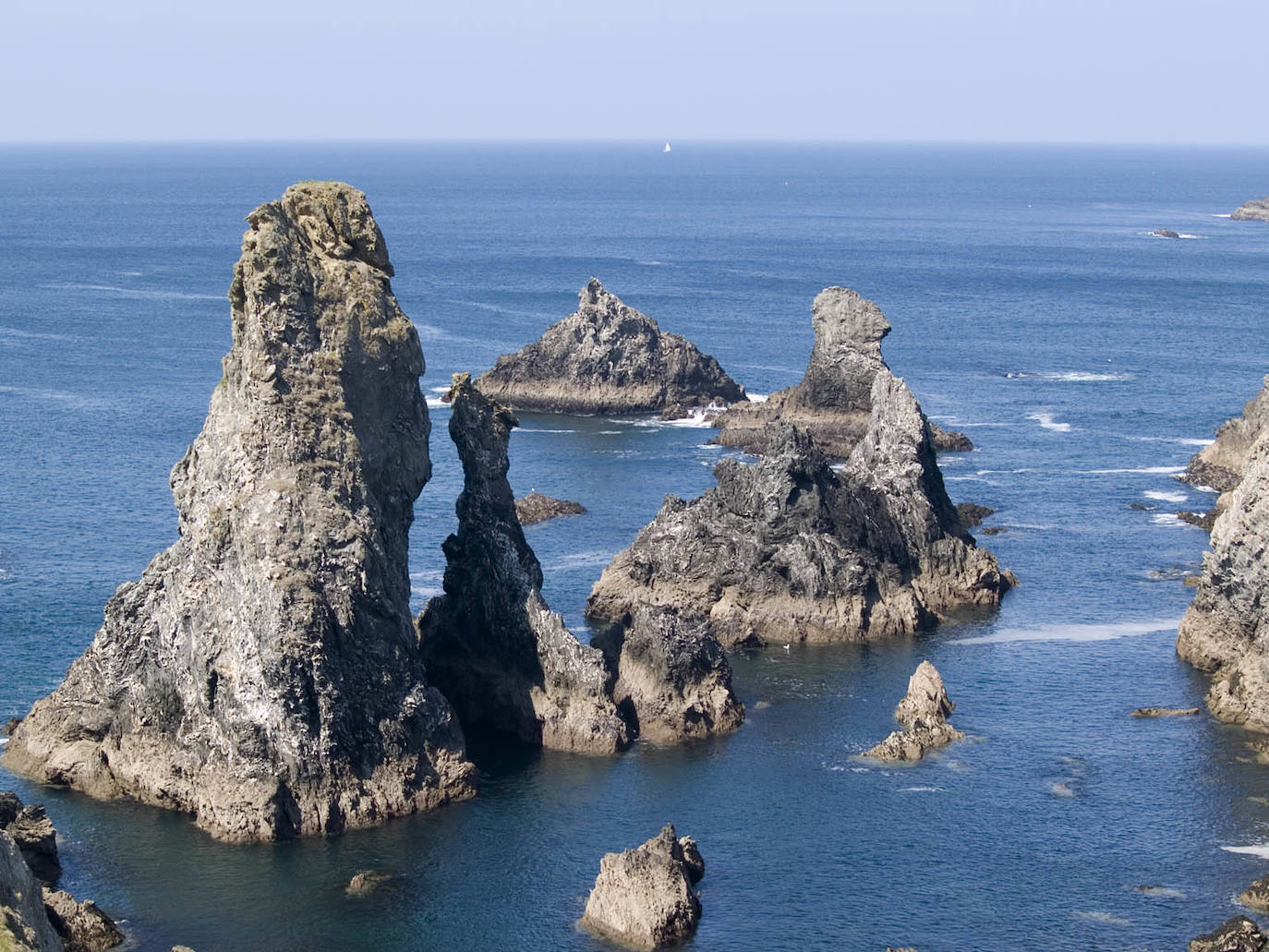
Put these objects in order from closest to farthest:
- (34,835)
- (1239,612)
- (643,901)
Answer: (643,901) → (34,835) → (1239,612)

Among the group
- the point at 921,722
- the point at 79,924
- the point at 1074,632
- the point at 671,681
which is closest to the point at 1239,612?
the point at 1074,632

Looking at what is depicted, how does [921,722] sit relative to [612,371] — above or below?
below

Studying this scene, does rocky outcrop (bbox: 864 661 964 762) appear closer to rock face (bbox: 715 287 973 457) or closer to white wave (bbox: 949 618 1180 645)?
white wave (bbox: 949 618 1180 645)

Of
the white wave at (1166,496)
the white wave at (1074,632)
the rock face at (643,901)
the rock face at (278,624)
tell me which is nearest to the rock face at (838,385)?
the white wave at (1166,496)

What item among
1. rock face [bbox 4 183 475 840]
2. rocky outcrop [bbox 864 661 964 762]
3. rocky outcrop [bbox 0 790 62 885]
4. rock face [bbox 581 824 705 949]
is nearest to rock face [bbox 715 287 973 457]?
rocky outcrop [bbox 864 661 964 762]

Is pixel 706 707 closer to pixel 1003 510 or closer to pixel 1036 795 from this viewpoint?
pixel 1036 795

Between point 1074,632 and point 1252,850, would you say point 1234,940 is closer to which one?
point 1252,850
